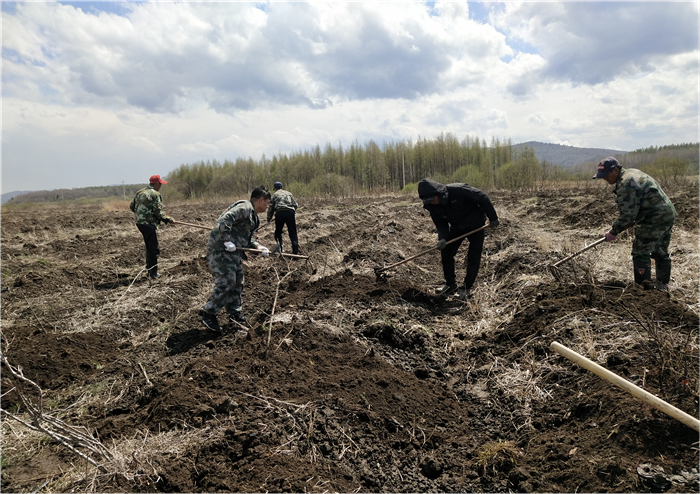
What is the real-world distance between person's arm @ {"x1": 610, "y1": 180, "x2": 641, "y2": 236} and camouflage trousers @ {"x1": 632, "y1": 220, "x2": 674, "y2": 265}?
22 cm

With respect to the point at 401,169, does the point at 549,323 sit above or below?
below

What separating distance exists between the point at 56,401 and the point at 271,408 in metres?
2.56

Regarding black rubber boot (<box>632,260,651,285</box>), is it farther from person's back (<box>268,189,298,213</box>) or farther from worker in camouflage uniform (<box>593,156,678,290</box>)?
person's back (<box>268,189,298,213</box>)

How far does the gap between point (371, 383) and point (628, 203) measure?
13.0 ft

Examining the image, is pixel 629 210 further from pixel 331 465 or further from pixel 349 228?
pixel 349 228

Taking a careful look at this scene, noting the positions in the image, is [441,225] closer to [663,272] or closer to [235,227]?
[663,272]

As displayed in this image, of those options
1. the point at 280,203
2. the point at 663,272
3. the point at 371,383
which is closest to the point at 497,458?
the point at 371,383

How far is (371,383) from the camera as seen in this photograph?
3.45 m

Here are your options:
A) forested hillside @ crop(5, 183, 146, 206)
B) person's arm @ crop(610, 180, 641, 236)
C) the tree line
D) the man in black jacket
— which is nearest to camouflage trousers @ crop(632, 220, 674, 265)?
person's arm @ crop(610, 180, 641, 236)

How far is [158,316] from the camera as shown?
6055mm

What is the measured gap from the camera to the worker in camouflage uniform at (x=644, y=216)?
485cm

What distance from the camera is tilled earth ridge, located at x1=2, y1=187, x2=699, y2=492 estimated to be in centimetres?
248

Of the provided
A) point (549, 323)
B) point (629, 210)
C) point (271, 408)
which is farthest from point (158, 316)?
point (629, 210)

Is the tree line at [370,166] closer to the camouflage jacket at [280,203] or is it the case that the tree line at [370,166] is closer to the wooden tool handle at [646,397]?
the camouflage jacket at [280,203]
